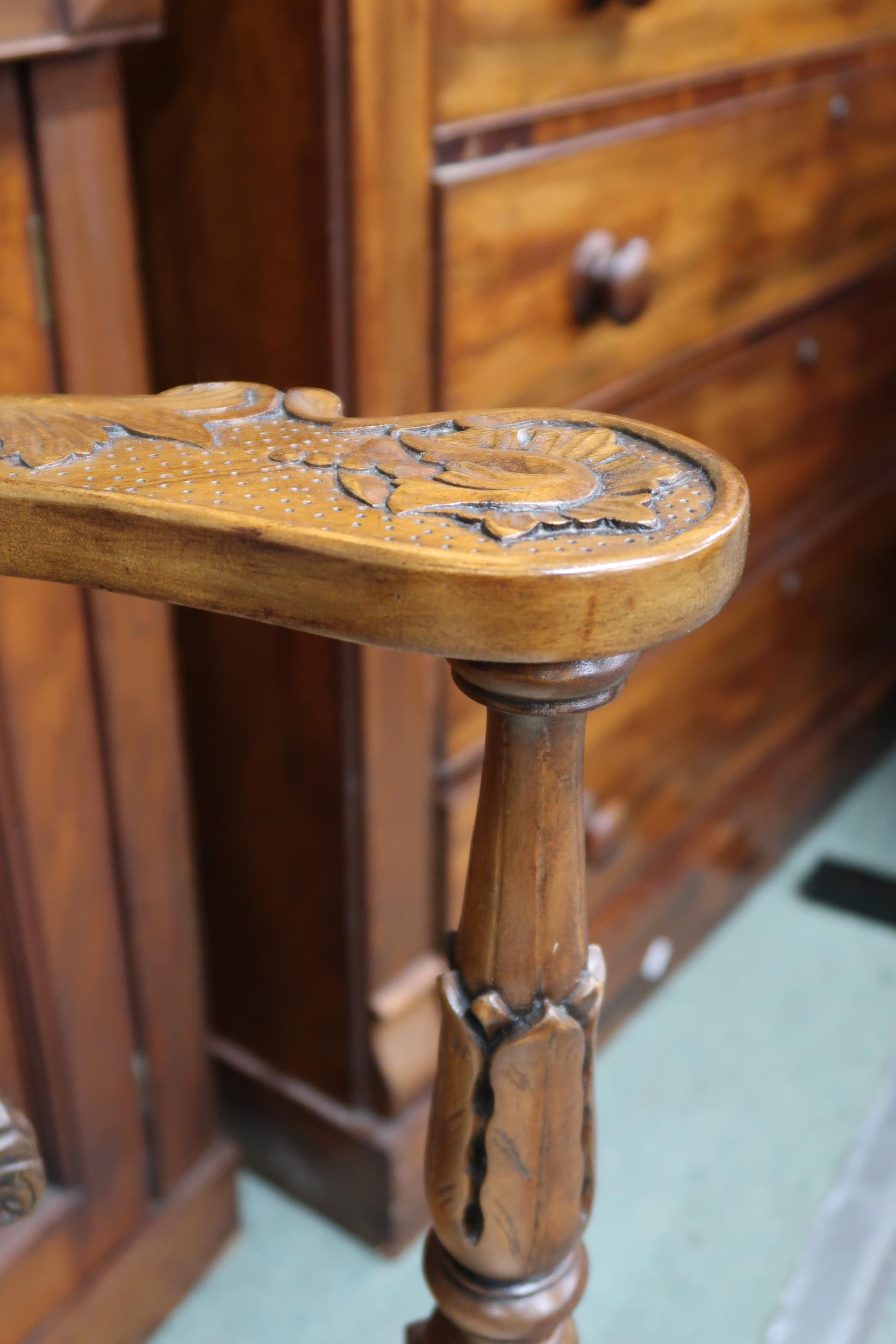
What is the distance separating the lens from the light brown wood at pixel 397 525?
0.32 meters

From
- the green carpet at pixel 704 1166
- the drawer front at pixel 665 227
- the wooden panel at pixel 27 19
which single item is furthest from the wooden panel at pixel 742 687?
the wooden panel at pixel 27 19

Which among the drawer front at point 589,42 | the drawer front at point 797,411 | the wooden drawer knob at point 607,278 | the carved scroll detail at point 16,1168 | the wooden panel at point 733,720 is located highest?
the drawer front at point 589,42

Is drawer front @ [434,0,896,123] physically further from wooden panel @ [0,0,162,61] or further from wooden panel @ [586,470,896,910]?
wooden panel @ [586,470,896,910]

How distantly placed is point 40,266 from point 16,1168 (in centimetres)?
47

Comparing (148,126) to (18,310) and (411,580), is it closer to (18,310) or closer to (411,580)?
(18,310)

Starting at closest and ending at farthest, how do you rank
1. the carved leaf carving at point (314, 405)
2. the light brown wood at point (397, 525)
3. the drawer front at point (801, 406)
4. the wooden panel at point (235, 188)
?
the light brown wood at point (397, 525) < the carved leaf carving at point (314, 405) < the wooden panel at point (235, 188) < the drawer front at point (801, 406)

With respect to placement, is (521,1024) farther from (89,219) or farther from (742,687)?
(742,687)

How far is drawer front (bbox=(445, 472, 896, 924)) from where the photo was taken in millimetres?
1120

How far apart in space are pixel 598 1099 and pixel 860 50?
3.02ft

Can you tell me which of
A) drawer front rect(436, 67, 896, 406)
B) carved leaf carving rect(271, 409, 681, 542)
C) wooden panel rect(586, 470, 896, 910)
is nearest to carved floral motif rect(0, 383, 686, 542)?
carved leaf carving rect(271, 409, 681, 542)

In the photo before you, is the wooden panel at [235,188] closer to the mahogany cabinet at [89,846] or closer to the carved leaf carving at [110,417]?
the mahogany cabinet at [89,846]

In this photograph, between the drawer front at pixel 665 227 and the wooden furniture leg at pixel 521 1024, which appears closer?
the wooden furniture leg at pixel 521 1024

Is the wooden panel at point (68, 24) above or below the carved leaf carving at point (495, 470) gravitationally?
above

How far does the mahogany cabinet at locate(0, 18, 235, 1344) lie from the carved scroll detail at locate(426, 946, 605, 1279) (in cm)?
33
